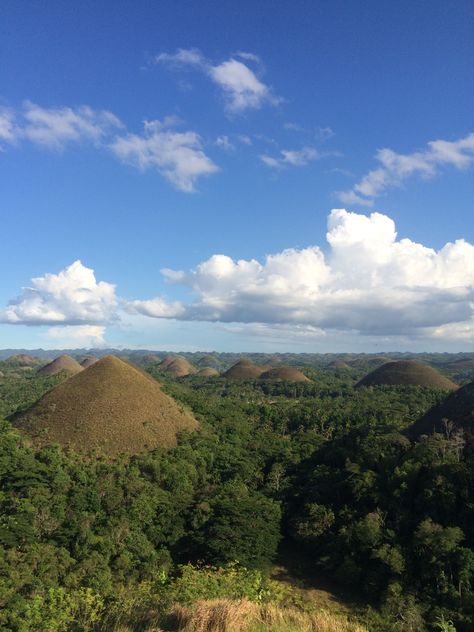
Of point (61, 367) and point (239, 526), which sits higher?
point (61, 367)

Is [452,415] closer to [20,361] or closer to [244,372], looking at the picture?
[244,372]

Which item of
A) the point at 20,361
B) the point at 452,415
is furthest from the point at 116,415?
the point at 20,361

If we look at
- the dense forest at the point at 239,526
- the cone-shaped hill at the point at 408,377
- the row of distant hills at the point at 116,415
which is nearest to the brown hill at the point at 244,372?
the cone-shaped hill at the point at 408,377

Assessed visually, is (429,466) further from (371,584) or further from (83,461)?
(83,461)

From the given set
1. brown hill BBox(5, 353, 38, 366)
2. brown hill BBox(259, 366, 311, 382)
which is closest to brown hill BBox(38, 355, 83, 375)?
brown hill BBox(259, 366, 311, 382)

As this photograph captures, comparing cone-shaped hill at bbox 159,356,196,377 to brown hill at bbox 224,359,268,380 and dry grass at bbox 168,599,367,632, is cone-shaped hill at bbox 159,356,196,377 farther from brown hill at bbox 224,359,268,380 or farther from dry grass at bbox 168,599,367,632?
dry grass at bbox 168,599,367,632
